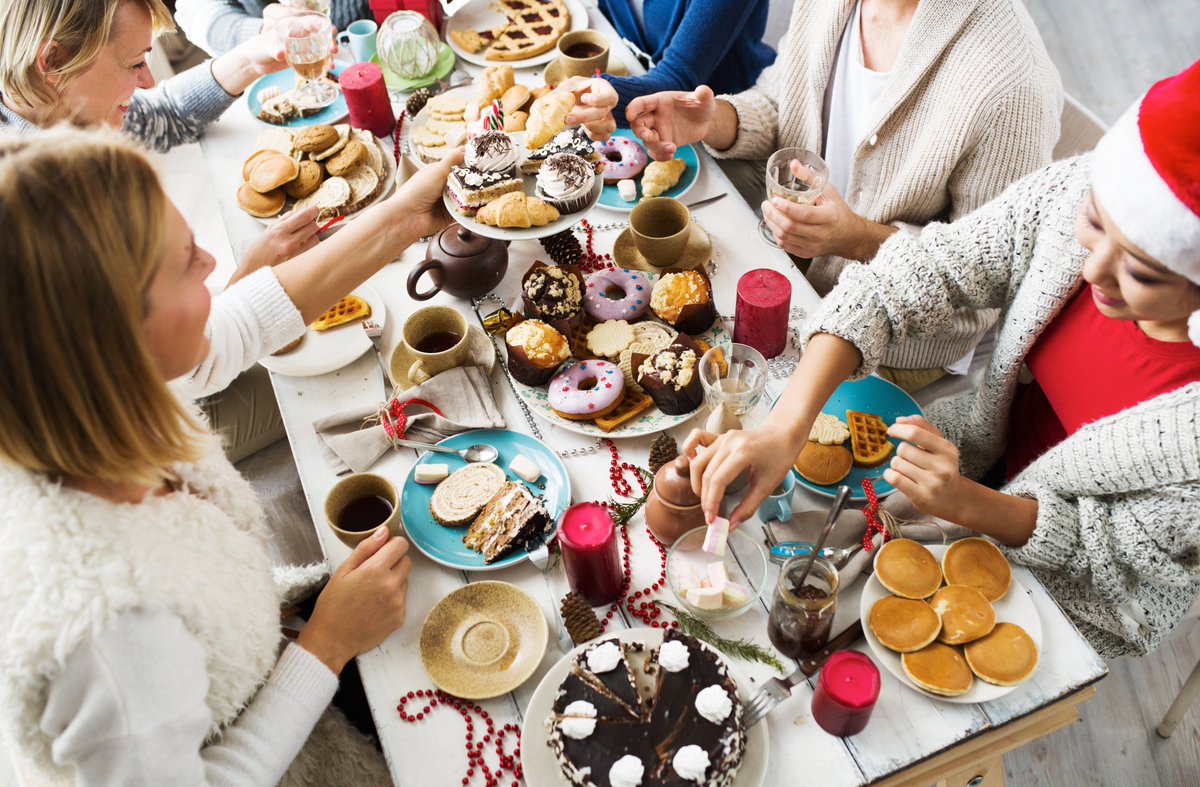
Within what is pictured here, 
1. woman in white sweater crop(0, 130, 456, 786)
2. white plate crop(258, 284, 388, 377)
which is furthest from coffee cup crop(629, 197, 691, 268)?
woman in white sweater crop(0, 130, 456, 786)

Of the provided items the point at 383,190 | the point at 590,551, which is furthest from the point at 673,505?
the point at 383,190

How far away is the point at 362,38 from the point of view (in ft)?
8.14

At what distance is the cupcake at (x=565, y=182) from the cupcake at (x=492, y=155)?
3.0 inches

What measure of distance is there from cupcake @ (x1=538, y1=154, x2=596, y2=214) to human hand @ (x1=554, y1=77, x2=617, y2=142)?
0.21 m

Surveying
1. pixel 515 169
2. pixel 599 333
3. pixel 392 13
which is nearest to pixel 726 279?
pixel 599 333

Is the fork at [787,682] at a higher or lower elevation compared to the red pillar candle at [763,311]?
lower

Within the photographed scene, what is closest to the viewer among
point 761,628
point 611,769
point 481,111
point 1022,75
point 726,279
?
point 611,769

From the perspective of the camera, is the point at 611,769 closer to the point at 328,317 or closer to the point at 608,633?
the point at 608,633

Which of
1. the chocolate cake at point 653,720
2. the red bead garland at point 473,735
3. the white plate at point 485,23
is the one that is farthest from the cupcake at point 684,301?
the white plate at point 485,23

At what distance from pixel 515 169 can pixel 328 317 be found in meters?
0.53

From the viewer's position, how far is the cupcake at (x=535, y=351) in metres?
1.64

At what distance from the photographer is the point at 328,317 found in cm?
182

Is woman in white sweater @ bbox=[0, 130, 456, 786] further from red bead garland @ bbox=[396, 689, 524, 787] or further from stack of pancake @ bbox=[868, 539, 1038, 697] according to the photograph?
stack of pancake @ bbox=[868, 539, 1038, 697]

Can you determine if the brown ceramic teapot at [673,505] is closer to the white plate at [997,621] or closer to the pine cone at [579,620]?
the pine cone at [579,620]
